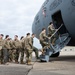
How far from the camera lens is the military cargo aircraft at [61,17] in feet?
48.0

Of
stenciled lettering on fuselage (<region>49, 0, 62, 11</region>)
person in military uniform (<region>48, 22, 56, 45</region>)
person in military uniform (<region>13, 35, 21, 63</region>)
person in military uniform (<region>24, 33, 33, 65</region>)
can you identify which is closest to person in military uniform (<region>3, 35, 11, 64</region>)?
person in military uniform (<region>13, 35, 21, 63</region>)

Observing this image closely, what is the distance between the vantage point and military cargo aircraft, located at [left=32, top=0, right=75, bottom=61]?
1464 centimetres

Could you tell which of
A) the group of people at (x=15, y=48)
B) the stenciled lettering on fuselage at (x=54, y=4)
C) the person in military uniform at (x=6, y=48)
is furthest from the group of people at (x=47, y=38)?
the person in military uniform at (x=6, y=48)

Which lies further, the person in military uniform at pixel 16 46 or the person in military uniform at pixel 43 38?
the person in military uniform at pixel 16 46

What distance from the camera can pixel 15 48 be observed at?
1606 cm

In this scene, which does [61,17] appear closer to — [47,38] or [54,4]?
[54,4]

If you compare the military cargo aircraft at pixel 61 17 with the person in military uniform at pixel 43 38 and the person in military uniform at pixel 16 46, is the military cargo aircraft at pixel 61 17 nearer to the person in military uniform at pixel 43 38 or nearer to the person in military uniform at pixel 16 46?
the person in military uniform at pixel 43 38

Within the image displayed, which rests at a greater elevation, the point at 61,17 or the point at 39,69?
the point at 61,17

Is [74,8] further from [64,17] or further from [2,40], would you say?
[2,40]

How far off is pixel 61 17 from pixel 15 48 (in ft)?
Result: 11.6

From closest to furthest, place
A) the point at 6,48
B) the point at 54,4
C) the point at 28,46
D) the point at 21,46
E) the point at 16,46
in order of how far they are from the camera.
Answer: the point at 28,46 < the point at 21,46 < the point at 6,48 < the point at 16,46 < the point at 54,4

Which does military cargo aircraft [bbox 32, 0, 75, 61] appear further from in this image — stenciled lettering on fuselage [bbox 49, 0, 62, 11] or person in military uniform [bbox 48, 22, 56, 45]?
person in military uniform [bbox 48, 22, 56, 45]

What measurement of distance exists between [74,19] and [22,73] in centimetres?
572

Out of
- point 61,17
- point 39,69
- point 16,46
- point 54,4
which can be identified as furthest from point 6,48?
point 39,69
